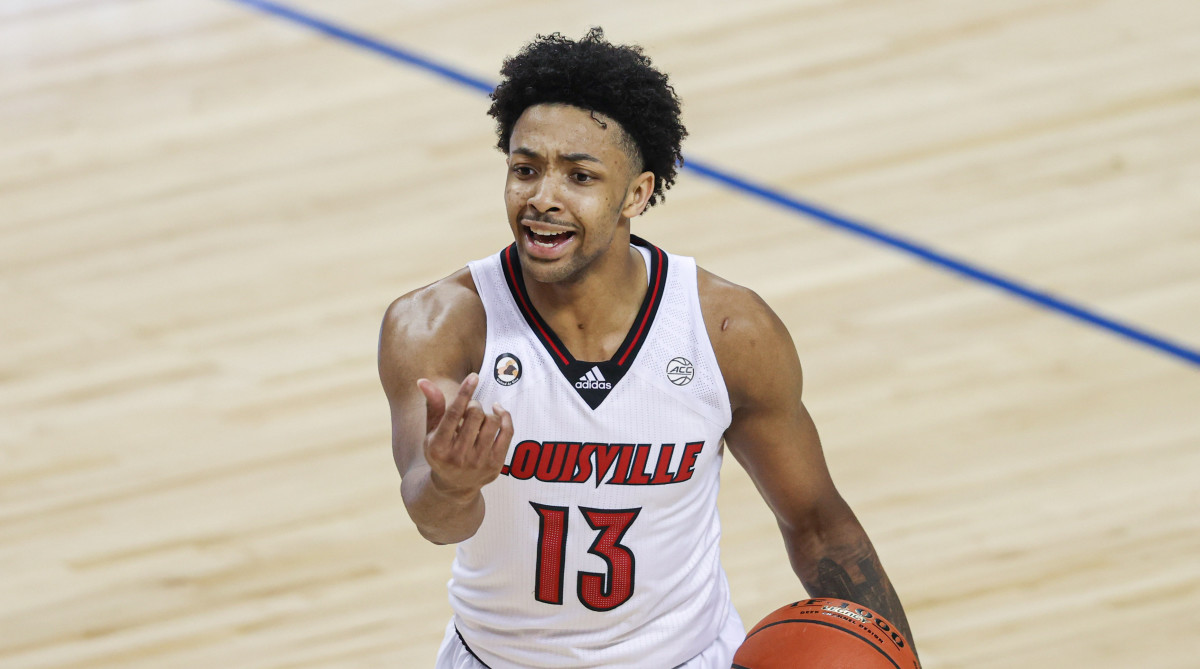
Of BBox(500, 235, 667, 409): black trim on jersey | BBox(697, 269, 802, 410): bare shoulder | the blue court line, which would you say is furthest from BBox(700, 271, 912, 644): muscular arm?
the blue court line

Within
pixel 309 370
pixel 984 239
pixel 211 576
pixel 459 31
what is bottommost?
pixel 211 576

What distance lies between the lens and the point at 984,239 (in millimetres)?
6211

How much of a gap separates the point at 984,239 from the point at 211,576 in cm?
312

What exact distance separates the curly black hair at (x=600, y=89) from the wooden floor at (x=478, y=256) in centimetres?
209

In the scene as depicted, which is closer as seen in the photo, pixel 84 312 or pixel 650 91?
pixel 650 91

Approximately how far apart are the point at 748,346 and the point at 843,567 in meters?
0.55

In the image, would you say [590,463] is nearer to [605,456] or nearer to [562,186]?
[605,456]

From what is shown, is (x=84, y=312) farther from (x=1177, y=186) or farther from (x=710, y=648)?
(x=1177, y=186)

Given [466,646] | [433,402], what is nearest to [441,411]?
[433,402]

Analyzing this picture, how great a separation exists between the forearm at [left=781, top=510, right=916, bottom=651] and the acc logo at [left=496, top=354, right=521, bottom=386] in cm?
73

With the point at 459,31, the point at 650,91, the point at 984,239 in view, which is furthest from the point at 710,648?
the point at 459,31

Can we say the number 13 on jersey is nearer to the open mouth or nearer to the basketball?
the basketball

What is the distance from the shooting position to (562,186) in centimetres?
283

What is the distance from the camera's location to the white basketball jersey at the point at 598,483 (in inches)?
118
